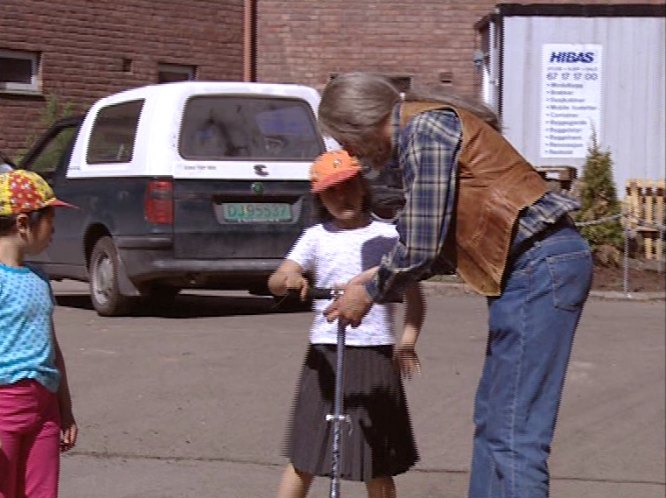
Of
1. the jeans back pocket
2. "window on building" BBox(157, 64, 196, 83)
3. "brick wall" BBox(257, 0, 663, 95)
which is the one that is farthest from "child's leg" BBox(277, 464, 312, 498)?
"window on building" BBox(157, 64, 196, 83)

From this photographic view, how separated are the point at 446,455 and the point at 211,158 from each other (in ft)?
13.3

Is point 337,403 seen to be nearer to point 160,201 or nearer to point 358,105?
point 358,105

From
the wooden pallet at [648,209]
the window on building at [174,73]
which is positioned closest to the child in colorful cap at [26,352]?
the wooden pallet at [648,209]

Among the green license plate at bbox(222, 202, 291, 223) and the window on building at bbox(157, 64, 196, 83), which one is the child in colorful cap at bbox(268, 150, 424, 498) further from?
the window on building at bbox(157, 64, 196, 83)

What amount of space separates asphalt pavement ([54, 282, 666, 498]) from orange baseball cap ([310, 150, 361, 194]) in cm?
207

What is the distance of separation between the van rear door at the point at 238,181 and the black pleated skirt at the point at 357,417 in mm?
5587

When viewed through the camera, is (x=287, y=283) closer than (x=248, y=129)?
Yes

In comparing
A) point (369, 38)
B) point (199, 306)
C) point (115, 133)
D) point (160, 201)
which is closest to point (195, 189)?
point (160, 201)

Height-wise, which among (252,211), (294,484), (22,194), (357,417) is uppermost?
(22,194)

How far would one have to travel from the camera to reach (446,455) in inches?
279

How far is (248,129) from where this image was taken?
10.7 m

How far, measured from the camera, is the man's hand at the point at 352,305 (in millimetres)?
4176

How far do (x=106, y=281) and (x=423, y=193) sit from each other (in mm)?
7230

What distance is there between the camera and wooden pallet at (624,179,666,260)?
14.7 m
